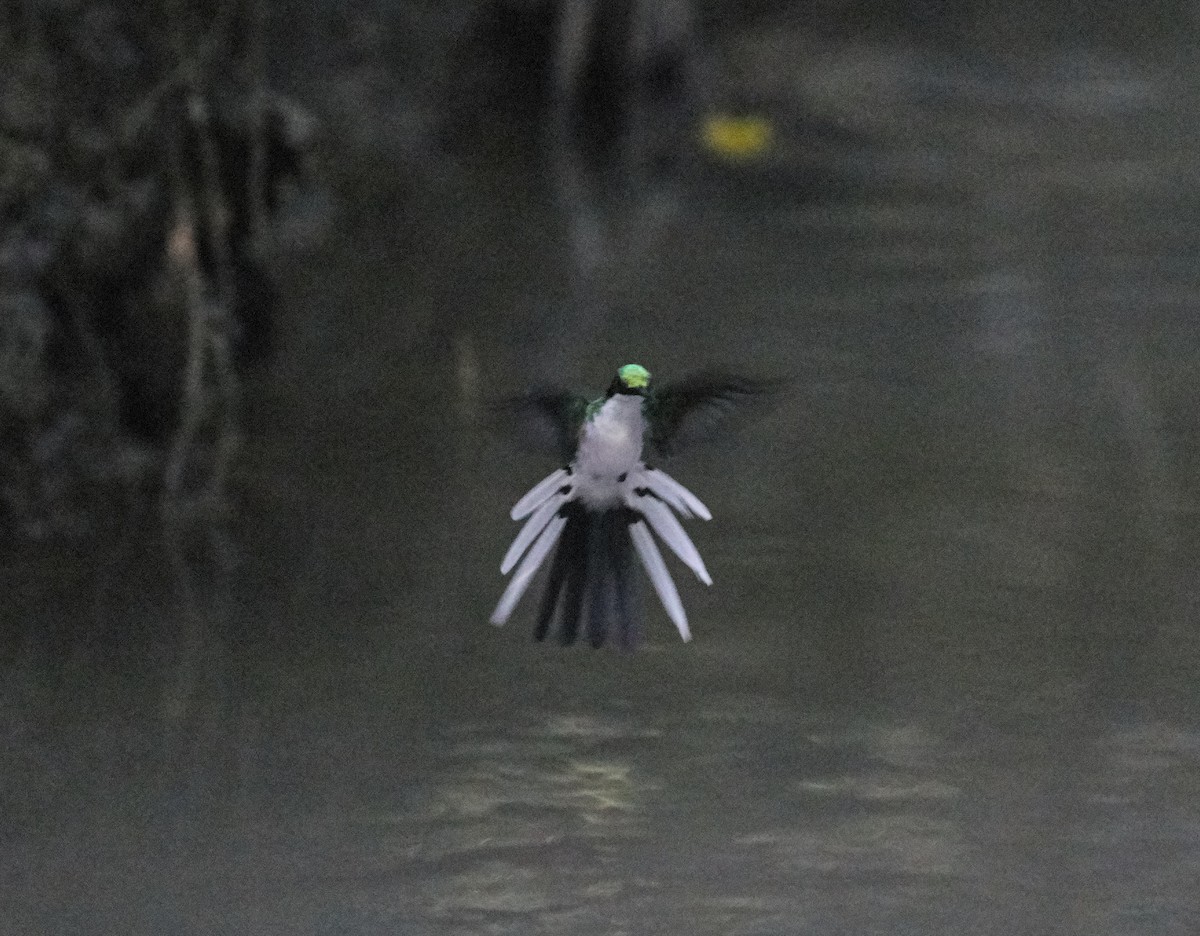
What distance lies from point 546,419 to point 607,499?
0.65 ft

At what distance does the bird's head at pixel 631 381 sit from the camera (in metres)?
2.83

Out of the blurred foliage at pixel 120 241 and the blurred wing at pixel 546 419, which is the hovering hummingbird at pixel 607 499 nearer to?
the blurred wing at pixel 546 419

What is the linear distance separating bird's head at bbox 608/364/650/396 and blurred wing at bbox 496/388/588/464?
11 centimetres

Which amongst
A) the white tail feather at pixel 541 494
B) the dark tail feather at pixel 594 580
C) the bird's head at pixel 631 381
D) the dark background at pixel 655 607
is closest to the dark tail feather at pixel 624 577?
the dark tail feather at pixel 594 580

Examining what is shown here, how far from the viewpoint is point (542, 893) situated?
4020 mm

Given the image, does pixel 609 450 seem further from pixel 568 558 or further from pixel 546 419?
pixel 568 558

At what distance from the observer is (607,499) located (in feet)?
10.3

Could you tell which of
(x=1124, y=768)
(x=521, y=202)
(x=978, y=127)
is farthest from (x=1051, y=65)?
(x=1124, y=768)

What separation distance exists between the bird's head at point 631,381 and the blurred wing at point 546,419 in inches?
4.2

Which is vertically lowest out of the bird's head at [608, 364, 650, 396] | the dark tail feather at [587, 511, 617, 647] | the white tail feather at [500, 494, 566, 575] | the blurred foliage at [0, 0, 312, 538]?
the dark tail feather at [587, 511, 617, 647]

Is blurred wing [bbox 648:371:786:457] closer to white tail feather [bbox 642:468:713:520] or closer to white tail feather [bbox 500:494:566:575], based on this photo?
white tail feather [bbox 642:468:713:520]

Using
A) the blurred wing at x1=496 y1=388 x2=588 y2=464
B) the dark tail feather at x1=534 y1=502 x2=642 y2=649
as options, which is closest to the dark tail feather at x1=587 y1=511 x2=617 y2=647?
the dark tail feather at x1=534 y1=502 x2=642 y2=649

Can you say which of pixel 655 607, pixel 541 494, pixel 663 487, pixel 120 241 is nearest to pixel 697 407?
pixel 663 487

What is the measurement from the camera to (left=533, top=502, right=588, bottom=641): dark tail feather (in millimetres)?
3178
